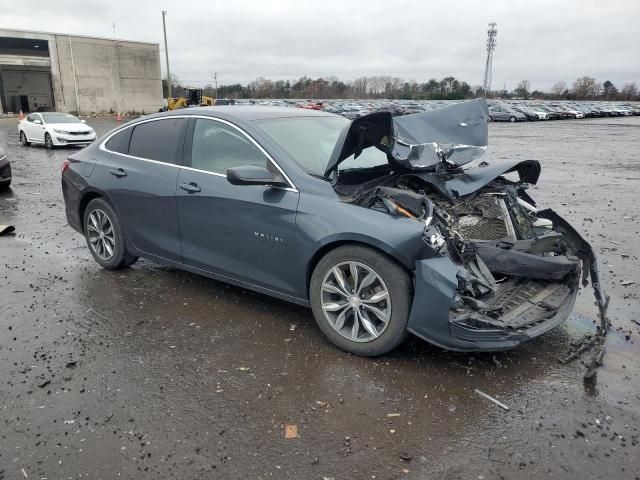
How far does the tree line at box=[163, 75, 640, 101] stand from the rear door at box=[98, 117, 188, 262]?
8471 centimetres

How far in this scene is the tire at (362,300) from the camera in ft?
11.2

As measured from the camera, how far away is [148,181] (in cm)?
471

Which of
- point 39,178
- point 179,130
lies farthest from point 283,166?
point 39,178

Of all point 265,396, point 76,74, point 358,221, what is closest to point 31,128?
point 358,221

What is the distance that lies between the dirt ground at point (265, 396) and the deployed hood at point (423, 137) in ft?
4.82

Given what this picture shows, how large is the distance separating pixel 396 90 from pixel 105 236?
102 meters

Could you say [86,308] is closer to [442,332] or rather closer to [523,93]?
[442,332]

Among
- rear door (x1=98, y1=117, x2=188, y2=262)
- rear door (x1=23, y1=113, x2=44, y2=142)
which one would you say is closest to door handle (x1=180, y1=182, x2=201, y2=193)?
rear door (x1=98, y1=117, x2=188, y2=262)

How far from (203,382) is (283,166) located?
5.57 ft

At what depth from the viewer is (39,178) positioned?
38.8ft

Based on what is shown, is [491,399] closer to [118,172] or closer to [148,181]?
[148,181]

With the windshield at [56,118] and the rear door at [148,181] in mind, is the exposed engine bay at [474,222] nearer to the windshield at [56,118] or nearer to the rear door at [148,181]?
the rear door at [148,181]

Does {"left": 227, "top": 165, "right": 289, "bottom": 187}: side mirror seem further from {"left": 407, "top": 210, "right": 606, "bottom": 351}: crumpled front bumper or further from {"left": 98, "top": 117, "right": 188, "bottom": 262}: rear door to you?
{"left": 407, "top": 210, "right": 606, "bottom": 351}: crumpled front bumper

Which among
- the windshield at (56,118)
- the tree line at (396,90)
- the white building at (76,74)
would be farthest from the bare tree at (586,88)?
the windshield at (56,118)
